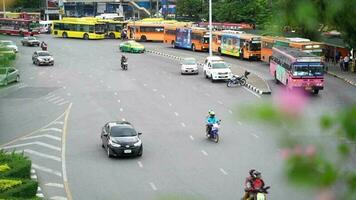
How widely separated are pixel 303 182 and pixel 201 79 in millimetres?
40153

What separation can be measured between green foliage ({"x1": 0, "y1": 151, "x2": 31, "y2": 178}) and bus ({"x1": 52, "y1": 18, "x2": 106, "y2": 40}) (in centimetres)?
5418

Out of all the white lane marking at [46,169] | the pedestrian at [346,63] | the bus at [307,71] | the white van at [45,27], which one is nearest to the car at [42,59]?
the bus at [307,71]

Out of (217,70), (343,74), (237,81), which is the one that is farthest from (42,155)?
(343,74)

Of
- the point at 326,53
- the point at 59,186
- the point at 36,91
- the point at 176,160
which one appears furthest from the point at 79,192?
the point at 326,53

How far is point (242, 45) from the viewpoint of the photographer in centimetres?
5259

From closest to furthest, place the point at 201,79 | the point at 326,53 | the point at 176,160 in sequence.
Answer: the point at 176,160 → the point at 201,79 → the point at 326,53

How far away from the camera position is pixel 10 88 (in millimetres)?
38562

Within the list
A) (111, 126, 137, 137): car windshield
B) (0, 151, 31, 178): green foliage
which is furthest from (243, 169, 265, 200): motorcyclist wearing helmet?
(111, 126, 137, 137): car windshield

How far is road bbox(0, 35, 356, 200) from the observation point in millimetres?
18375

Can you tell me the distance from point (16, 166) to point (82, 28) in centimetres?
5668

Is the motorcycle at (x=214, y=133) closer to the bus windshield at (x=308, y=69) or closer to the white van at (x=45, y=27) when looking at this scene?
the bus windshield at (x=308, y=69)

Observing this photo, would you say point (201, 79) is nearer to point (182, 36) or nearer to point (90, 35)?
point (182, 36)

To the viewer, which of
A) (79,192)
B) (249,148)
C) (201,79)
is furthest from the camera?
(201,79)

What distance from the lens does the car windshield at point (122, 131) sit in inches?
881
